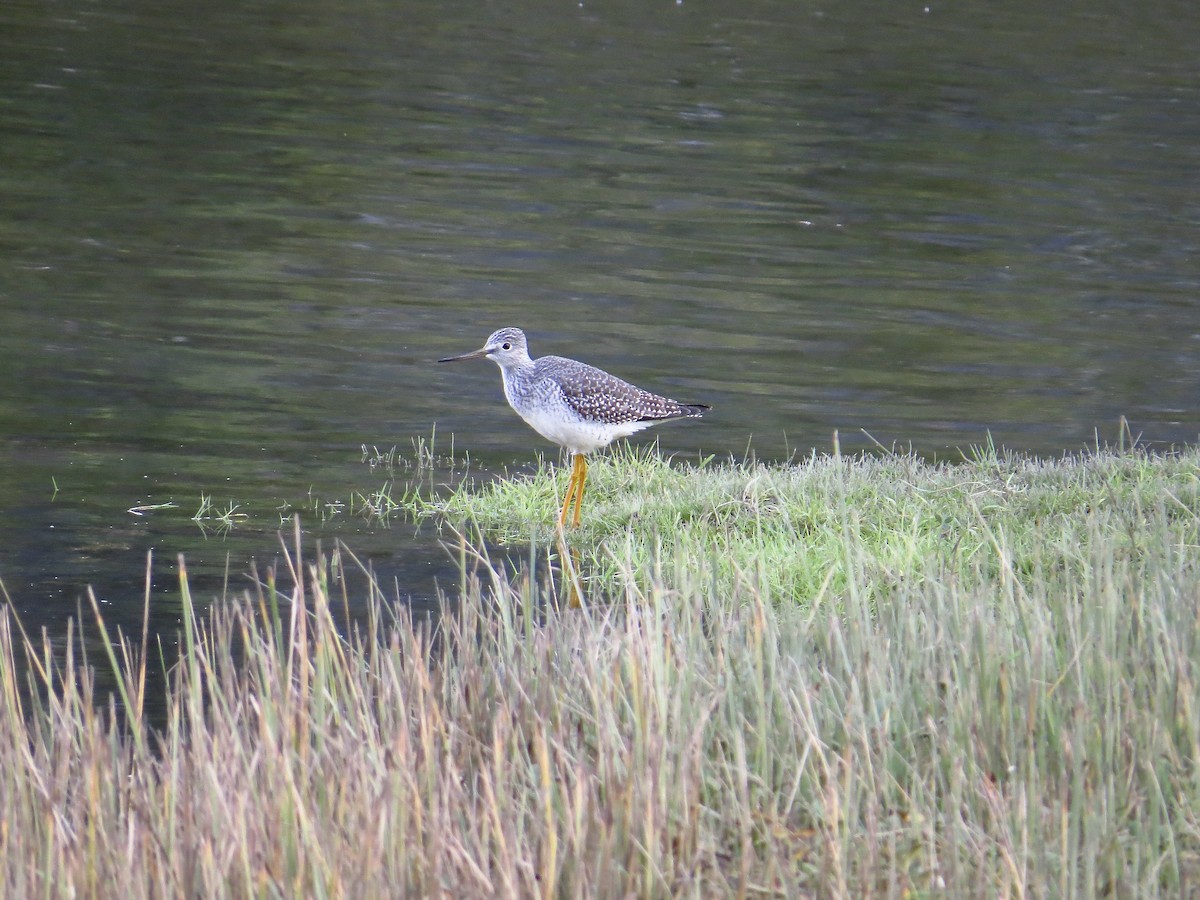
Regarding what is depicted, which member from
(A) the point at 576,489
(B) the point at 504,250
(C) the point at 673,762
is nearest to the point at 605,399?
(A) the point at 576,489

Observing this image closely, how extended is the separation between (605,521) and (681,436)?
2599 millimetres

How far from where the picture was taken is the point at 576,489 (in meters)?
9.13

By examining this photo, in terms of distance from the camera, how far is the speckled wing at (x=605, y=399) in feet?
30.7

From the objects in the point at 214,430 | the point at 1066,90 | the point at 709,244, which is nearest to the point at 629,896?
the point at 214,430

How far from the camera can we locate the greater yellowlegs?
30.6ft

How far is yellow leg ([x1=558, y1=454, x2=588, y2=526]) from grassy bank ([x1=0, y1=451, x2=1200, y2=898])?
3.10 m

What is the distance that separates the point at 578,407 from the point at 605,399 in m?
0.17

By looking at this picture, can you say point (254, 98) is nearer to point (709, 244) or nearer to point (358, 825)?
point (709, 244)

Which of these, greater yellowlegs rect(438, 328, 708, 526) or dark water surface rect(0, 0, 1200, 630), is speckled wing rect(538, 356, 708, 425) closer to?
greater yellowlegs rect(438, 328, 708, 526)

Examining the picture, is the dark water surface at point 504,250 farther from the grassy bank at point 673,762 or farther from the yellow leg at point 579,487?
the grassy bank at point 673,762

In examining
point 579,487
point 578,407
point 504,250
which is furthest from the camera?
point 504,250

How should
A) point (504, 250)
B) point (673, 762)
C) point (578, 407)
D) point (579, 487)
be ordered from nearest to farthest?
point (673, 762) → point (579, 487) → point (578, 407) → point (504, 250)

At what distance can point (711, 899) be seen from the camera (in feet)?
13.9

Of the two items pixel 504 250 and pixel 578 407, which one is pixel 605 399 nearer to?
pixel 578 407
